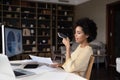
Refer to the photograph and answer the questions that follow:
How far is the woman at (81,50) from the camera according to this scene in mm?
1758

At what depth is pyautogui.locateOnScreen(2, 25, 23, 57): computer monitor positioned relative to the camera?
1.82 meters

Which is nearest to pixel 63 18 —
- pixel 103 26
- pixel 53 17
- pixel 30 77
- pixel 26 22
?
pixel 53 17

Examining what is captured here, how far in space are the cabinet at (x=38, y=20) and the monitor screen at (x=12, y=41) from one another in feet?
19.3

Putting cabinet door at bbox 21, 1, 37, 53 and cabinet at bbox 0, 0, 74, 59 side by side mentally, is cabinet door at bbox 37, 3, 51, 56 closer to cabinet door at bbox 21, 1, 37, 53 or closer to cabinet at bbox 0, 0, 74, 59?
cabinet at bbox 0, 0, 74, 59

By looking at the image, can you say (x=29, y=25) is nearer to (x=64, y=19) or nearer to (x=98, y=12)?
(x=64, y=19)

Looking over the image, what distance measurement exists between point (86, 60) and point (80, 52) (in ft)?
0.31

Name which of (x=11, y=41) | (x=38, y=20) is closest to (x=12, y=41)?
(x=11, y=41)

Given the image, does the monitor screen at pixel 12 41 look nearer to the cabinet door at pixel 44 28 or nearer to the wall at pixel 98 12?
the wall at pixel 98 12

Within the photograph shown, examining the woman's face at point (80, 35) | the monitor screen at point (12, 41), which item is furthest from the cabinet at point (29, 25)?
the woman's face at point (80, 35)

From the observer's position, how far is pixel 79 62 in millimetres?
1780

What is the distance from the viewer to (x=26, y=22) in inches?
334

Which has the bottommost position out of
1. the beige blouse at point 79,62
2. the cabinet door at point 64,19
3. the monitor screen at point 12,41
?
the beige blouse at point 79,62

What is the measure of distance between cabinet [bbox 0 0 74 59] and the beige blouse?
643cm

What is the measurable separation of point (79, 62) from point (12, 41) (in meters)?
0.74
